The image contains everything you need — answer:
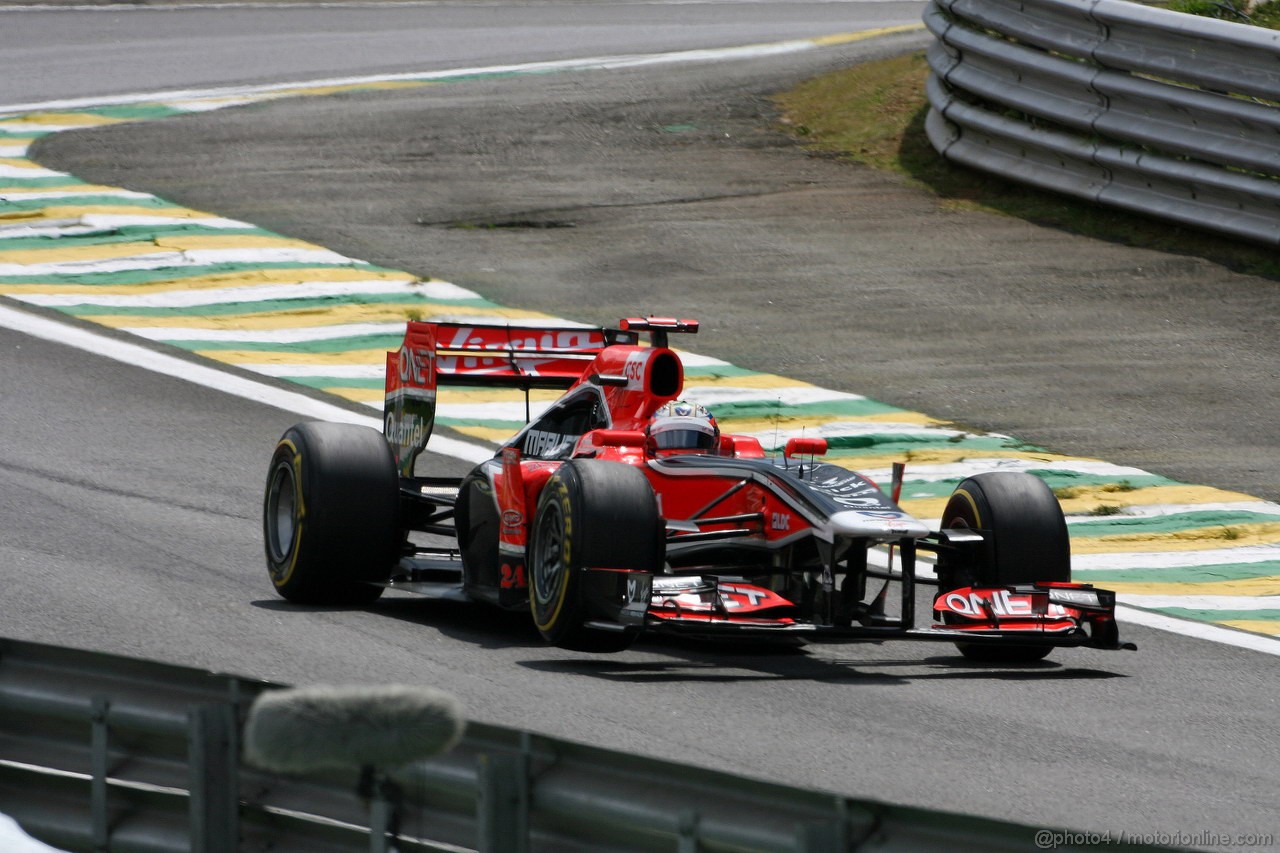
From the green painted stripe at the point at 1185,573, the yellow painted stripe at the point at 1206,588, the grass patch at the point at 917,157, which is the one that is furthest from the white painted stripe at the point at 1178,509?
the grass patch at the point at 917,157

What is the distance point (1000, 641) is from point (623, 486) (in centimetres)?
174

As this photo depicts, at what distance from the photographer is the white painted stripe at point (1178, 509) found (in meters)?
11.3

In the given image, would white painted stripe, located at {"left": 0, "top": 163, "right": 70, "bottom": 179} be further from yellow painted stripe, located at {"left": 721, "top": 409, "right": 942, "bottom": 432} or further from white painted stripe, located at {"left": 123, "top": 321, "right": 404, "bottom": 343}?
yellow painted stripe, located at {"left": 721, "top": 409, "right": 942, "bottom": 432}

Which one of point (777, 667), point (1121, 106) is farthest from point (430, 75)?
point (777, 667)

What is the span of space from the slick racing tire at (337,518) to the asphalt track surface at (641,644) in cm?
18

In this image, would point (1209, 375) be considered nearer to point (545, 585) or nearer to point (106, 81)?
point (545, 585)

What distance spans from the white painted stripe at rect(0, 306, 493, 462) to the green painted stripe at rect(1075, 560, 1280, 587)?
4067mm

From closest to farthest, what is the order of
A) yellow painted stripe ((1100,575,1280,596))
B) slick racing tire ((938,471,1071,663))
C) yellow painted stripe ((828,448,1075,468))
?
slick racing tire ((938,471,1071,663))
yellow painted stripe ((1100,575,1280,596))
yellow painted stripe ((828,448,1075,468))

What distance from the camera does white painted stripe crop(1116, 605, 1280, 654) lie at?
30.1 ft

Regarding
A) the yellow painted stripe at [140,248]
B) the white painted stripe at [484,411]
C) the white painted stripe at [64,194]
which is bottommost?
the white painted stripe at [484,411]

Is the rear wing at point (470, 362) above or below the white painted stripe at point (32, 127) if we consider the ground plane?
below

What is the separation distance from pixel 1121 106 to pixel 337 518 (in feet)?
32.0

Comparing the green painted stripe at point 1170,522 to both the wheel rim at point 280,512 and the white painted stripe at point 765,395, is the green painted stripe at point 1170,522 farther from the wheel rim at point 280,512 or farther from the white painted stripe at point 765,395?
the wheel rim at point 280,512

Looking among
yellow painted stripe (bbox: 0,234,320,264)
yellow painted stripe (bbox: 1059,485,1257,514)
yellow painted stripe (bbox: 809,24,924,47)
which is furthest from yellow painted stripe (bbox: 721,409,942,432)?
yellow painted stripe (bbox: 809,24,924,47)
